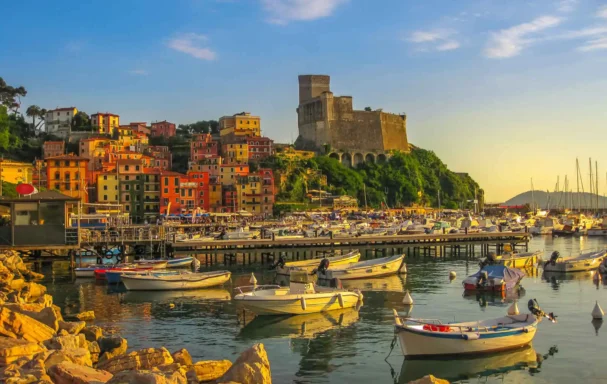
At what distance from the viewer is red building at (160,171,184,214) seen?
94.2 metres

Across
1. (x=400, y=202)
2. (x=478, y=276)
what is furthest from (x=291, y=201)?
(x=478, y=276)

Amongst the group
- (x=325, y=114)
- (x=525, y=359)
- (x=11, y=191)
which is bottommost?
(x=525, y=359)

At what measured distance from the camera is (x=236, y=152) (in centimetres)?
11662

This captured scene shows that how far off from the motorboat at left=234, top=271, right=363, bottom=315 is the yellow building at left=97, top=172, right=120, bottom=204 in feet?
222

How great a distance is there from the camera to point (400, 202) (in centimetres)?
12988

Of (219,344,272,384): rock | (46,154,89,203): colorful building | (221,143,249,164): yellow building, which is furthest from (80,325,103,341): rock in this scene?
(221,143,249,164): yellow building

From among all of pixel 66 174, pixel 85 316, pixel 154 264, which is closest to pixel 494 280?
pixel 85 316

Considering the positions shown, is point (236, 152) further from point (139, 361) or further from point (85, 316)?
point (139, 361)

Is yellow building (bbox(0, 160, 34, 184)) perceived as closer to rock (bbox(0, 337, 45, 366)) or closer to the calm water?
the calm water

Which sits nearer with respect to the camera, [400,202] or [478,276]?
[478,276]

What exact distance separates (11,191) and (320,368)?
56.7 metres

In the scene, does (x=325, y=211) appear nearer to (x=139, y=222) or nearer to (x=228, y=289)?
(x=139, y=222)

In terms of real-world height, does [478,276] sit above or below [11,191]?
below

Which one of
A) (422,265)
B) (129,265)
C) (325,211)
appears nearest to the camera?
(129,265)
